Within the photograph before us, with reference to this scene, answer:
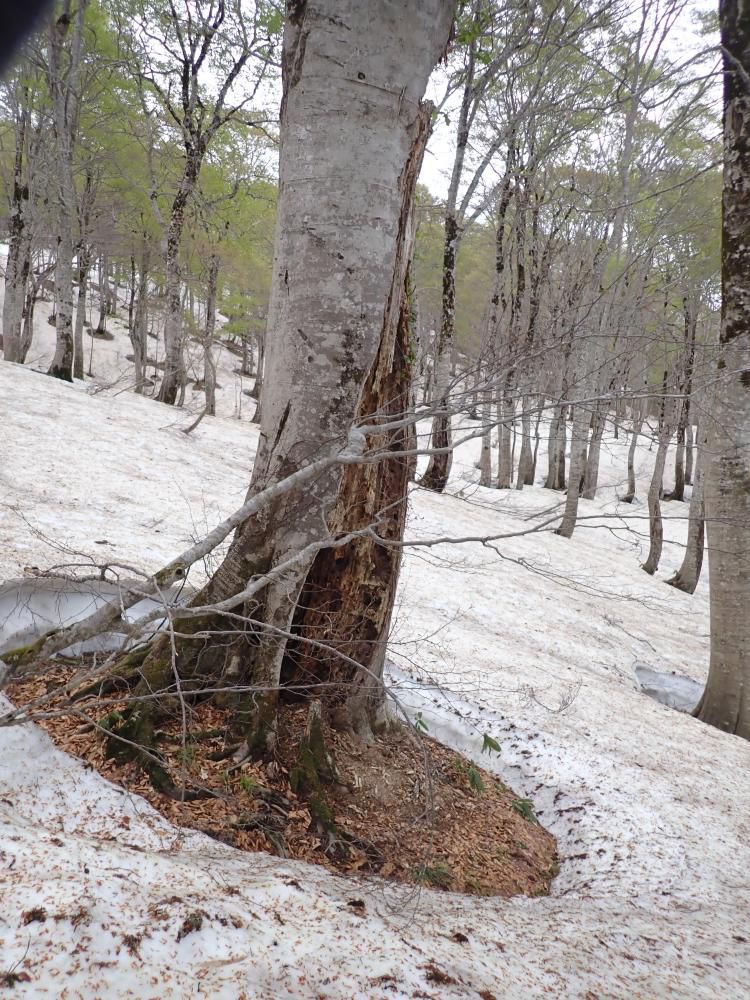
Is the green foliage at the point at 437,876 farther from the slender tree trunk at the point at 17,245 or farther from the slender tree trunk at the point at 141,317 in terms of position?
the slender tree trunk at the point at 141,317

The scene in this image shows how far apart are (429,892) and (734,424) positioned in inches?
155

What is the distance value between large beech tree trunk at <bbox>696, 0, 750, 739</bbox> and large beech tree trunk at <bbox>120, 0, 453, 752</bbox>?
9.51ft

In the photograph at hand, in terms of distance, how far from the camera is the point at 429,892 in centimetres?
222

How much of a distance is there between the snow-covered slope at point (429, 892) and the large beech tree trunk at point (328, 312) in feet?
2.06

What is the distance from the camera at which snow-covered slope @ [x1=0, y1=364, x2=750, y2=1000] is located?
4.88 feet

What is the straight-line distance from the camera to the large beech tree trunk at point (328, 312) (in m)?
2.42

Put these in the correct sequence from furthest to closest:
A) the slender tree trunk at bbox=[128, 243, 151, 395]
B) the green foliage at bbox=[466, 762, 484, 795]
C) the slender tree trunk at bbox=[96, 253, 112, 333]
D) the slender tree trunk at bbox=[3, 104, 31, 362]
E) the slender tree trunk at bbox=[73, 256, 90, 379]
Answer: the slender tree trunk at bbox=[96, 253, 112, 333] → the slender tree trunk at bbox=[128, 243, 151, 395] → the slender tree trunk at bbox=[73, 256, 90, 379] → the slender tree trunk at bbox=[3, 104, 31, 362] → the green foliage at bbox=[466, 762, 484, 795]

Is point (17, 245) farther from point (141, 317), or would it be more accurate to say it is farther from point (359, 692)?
point (359, 692)

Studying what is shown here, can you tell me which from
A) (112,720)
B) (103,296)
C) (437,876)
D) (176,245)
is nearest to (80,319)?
(176,245)

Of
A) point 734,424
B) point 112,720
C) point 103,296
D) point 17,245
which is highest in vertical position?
point 103,296

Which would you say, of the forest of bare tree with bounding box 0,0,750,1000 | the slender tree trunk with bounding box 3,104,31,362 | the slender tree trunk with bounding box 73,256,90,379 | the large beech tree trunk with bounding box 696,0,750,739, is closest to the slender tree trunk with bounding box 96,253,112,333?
the slender tree trunk with bounding box 73,256,90,379

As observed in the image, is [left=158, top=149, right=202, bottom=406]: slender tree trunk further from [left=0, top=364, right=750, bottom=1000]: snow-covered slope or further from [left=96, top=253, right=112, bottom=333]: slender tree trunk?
[left=96, top=253, right=112, bottom=333]: slender tree trunk

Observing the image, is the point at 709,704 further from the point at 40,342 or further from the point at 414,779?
the point at 40,342

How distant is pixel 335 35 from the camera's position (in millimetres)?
2387
